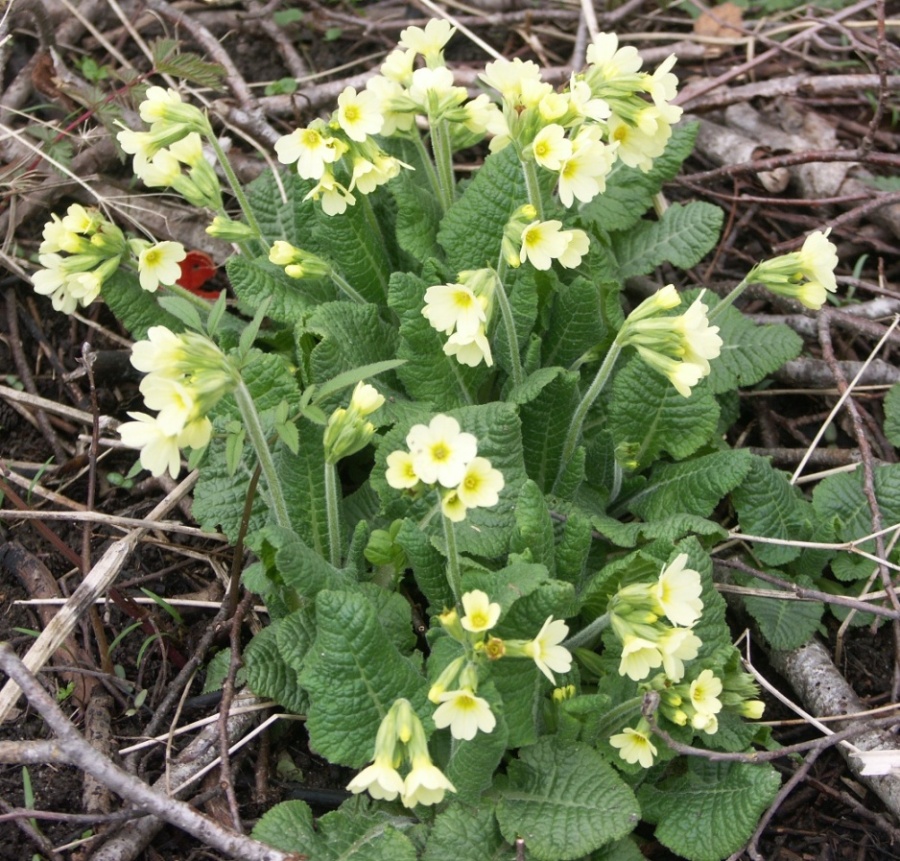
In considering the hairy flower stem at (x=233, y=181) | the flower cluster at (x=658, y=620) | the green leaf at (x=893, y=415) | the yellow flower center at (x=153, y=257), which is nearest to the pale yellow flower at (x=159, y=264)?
the yellow flower center at (x=153, y=257)

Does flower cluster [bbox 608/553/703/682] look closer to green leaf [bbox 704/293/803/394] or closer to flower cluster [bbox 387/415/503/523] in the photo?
flower cluster [bbox 387/415/503/523]

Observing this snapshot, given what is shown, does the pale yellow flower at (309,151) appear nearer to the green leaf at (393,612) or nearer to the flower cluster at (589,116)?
the flower cluster at (589,116)

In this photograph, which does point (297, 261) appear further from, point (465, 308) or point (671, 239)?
point (671, 239)

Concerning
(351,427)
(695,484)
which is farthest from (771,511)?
(351,427)

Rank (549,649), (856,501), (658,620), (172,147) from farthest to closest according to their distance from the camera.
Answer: (856,501)
(172,147)
(658,620)
(549,649)

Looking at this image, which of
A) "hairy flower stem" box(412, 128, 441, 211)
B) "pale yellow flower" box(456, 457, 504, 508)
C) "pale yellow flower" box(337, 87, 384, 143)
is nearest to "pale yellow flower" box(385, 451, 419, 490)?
"pale yellow flower" box(456, 457, 504, 508)
